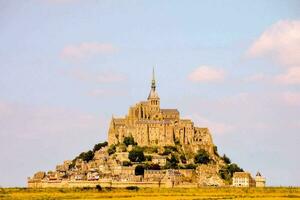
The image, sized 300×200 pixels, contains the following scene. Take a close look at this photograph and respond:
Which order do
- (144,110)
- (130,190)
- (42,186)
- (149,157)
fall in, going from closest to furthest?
(130,190), (42,186), (149,157), (144,110)

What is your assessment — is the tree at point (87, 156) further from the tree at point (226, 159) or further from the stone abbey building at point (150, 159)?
the tree at point (226, 159)

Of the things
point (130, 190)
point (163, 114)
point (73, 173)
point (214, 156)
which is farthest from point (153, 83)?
point (130, 190)

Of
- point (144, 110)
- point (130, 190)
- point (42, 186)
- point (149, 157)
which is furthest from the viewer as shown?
point (144, 110)

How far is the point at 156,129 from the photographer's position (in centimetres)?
14400

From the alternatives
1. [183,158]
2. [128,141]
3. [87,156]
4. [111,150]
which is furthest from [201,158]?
[87,156]

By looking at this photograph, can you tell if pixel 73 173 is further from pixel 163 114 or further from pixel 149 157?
pixel 163 114

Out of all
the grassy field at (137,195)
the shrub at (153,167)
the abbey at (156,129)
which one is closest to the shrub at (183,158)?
the abbey at (156,129)

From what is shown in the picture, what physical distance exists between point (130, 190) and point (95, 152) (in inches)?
1298

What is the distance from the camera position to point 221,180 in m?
133

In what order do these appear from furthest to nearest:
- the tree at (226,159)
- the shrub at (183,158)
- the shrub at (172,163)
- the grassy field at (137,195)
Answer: the tree at (226,159) < the shrub at (183,158) < the shrub at (172,163) < the grassy field at (137,195)

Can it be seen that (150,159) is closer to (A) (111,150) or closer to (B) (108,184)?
(A) (111,150)

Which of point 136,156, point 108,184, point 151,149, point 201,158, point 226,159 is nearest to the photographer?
point 108,184

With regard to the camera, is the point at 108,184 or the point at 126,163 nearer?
the point at 108,184

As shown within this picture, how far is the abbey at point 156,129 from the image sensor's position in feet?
471
